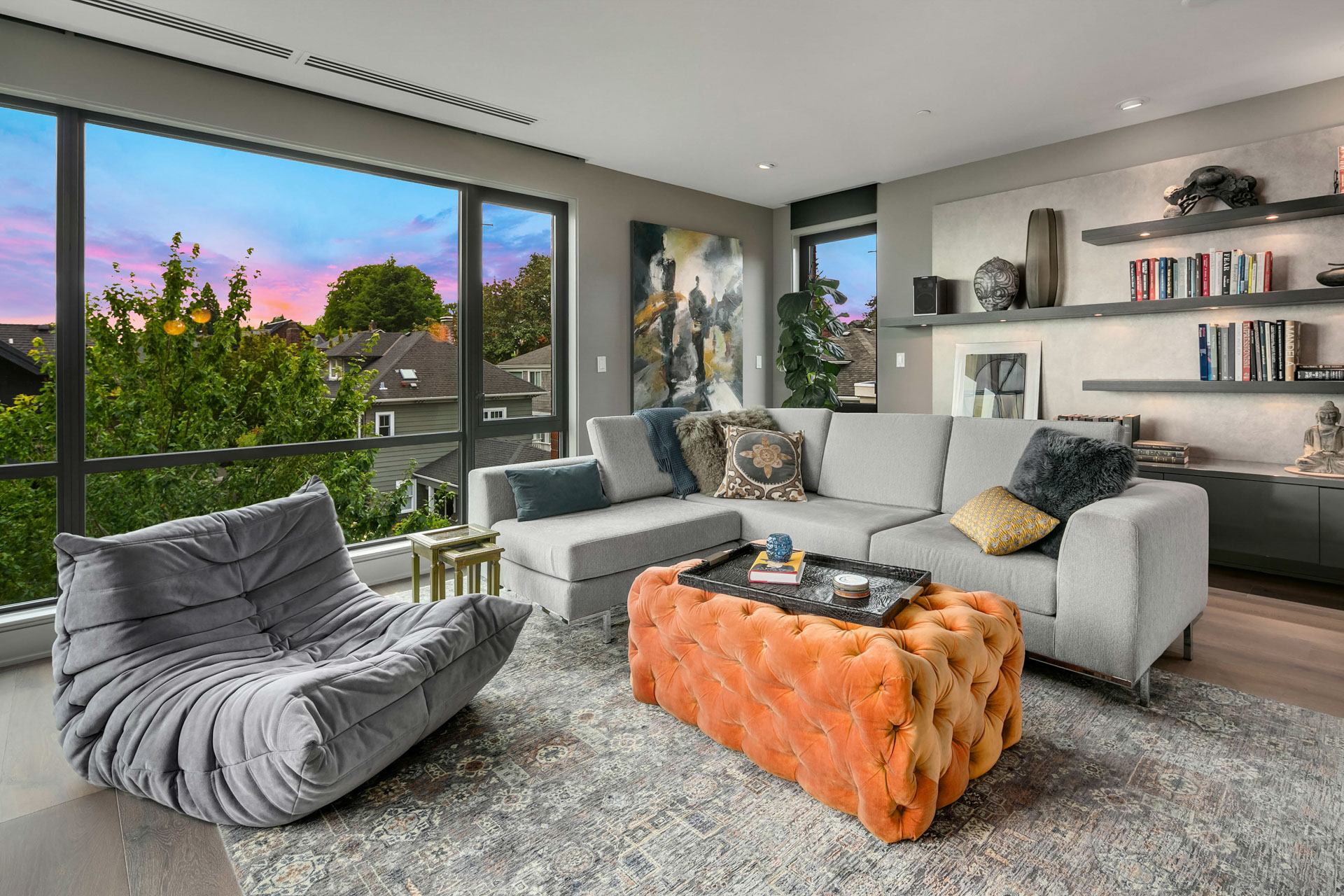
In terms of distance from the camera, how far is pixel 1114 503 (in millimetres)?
2414

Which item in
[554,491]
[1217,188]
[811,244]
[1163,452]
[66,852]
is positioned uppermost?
[811,244]

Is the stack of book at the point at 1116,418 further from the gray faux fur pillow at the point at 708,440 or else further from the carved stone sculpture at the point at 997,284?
the gray faux fur pillow at the point at 708,440

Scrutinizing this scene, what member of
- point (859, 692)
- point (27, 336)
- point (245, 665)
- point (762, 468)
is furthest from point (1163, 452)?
point (27, 336)

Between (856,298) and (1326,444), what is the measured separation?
3.06 m

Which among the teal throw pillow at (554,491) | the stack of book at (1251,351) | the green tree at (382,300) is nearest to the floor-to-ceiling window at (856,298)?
the stack of book at (1251,351)

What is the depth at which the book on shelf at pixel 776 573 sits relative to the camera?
2180 mm

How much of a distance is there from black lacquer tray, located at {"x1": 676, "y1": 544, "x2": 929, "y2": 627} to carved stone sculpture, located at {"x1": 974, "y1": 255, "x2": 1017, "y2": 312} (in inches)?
114

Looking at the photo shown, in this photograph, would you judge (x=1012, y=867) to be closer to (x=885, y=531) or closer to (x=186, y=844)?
(x=885, y=531)

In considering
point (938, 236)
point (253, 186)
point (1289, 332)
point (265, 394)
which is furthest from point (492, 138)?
point (1289, 332)

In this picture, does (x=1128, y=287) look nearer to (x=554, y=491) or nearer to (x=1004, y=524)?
(x=1004, y=524)

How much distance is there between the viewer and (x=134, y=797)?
188 cm

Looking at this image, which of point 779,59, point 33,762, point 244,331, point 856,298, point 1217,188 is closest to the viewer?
point 33,762

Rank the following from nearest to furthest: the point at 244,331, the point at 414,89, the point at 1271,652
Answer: the point at 1271,652
the point at 414,89
the point at 244,331

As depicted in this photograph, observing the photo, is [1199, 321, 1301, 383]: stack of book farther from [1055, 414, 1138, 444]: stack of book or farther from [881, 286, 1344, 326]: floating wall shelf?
[1055, 414, 1138, 444]: stack of book
